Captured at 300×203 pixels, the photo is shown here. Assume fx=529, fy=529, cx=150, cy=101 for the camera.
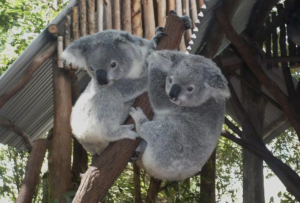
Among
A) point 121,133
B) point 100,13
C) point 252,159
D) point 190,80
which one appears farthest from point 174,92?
point 252,159

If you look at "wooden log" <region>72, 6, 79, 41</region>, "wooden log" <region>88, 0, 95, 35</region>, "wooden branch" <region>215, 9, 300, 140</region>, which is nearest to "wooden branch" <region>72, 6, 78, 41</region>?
"wooden log" <region>72, 6, 79, 41</region>

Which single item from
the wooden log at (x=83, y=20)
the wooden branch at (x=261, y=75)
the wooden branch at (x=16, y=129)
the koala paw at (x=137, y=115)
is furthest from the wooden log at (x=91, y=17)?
the koala paw at (x=137, y=115)

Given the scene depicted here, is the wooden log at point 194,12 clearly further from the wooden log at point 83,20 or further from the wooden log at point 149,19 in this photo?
the wooden log at point 83,20

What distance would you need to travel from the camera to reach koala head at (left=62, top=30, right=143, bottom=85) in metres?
2.60

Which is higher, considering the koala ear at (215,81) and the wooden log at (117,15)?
the wooden log at (117,15)

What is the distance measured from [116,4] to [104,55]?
2323 millimetres

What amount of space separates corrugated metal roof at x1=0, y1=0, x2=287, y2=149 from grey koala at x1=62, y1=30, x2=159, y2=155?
6.29 ft

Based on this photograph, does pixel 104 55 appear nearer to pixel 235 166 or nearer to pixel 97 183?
pixel 97 183

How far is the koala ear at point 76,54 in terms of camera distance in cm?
267

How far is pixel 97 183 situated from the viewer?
2.53 meters

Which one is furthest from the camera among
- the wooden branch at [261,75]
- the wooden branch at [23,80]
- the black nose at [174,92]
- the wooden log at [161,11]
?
the wooden branch at [261,75]

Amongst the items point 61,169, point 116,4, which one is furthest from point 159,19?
point 61,169

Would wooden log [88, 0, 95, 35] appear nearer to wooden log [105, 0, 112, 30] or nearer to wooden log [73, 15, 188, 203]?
wooden log [105, 0, 112, 30]

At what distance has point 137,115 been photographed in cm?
257
